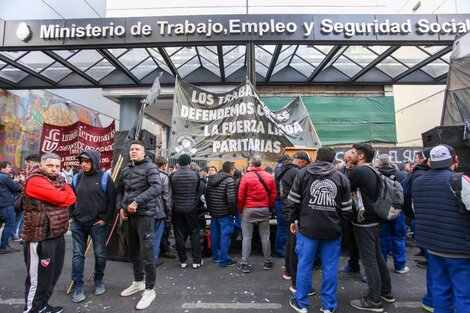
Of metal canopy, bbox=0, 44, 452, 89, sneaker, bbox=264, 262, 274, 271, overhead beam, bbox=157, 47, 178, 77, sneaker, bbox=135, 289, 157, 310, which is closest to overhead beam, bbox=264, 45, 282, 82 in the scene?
metal canopy, bbox=0, 44, 452, 89

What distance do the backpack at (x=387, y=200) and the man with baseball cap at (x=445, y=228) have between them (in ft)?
1.26

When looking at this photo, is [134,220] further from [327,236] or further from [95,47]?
[95,47]

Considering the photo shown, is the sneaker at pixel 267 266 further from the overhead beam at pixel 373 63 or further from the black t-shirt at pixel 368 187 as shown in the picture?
the overhead beam at pixel 373 63

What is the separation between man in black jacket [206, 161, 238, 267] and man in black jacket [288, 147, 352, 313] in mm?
2026

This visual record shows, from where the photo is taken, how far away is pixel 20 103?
10.7 metres

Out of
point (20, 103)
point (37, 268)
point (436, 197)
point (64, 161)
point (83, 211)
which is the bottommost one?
point (37, 268)

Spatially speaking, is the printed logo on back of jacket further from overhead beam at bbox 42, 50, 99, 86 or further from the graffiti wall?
overhead beam at bbox 42, 50, 99, 86

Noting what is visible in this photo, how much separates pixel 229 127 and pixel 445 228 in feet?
11.2

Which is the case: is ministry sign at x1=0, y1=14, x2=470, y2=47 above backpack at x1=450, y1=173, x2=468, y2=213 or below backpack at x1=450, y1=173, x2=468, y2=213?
above

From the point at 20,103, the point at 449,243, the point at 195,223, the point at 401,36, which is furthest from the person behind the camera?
the point at 20,103

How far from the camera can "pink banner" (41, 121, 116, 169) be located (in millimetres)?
6480

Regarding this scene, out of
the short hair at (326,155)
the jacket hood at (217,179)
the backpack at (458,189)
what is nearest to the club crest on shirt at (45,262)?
the jacket hood at (217,179)

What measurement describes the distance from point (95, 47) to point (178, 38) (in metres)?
2.15

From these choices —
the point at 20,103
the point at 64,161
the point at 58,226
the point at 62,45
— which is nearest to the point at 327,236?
the point at 58,226
